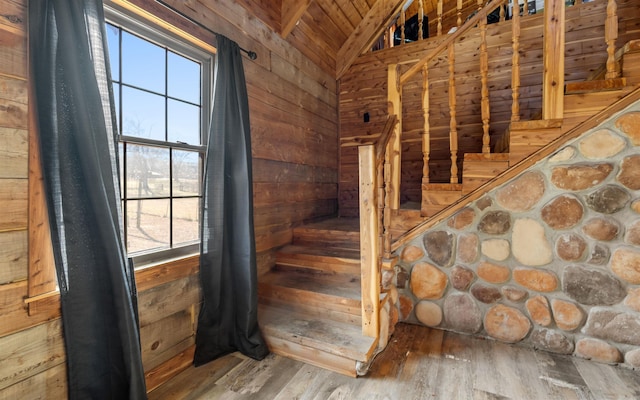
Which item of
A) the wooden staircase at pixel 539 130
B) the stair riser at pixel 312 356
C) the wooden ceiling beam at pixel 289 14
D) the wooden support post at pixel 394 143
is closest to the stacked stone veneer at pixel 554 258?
the wooden staircase at pixel 539 130

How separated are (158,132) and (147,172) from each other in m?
0.26

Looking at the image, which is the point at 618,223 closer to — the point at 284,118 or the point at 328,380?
the point at 328,380

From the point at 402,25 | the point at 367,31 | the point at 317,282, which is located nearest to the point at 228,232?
the point at 317,282

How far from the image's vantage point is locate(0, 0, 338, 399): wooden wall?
128 cm

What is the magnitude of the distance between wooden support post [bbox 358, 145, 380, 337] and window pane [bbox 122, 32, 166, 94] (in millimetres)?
1344

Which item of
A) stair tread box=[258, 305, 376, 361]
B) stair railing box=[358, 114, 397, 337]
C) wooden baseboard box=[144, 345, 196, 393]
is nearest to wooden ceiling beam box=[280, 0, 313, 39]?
stair railing box=[358, 114, 397, 337]

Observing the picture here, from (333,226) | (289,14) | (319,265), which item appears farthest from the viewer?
(333,226)

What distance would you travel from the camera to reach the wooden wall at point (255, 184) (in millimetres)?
1284

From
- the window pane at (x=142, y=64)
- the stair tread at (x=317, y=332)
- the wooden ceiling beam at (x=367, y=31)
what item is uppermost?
the wooden ceiling beam at (x=367, y=31)

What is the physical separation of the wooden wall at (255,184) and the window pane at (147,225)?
18 cm

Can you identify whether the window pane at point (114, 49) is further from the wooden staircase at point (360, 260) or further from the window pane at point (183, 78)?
the wooden staircase at point (360, 260)

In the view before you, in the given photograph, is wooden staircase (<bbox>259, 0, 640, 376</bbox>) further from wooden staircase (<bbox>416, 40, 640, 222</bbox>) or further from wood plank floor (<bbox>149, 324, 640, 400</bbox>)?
wood plank floor (<bbox>149, 324, 640, 400</bbox>)

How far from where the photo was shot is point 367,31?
3922mm

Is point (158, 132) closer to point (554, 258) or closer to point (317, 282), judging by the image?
point (317, 282)
